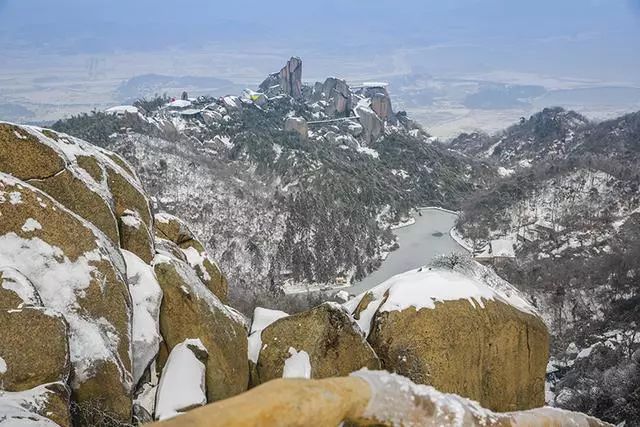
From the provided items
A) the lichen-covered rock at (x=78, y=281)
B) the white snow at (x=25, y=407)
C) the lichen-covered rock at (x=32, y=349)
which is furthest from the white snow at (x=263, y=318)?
the white snow at (x=25, y=407)

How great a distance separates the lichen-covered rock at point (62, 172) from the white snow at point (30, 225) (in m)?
1.71

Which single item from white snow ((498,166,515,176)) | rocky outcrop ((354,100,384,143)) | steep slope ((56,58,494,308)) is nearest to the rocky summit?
steep slope ((56,58,494,308))

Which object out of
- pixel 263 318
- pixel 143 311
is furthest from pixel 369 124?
pixel 143 311

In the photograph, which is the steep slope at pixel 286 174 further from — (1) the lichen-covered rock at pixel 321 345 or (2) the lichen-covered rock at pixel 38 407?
(2) the lichen-covered rock at pixel 38 407

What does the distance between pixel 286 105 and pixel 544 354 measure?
152m

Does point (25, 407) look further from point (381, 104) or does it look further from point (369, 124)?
point (381, 104)

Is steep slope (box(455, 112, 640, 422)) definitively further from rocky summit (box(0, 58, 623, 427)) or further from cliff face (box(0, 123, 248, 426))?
cliff face (box(0, 123, 248, 426))

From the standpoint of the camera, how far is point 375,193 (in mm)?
112625

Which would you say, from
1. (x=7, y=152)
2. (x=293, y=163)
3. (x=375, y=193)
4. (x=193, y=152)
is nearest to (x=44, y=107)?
(x=193, y=152)

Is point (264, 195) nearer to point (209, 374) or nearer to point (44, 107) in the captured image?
point (209, 374)

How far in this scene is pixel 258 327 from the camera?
17.2 metres

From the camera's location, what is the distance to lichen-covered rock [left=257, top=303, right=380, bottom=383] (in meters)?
13.4

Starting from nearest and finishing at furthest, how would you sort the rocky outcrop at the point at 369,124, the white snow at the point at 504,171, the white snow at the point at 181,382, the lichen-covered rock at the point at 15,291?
the lichen-covered rock at the point at 15,291, the white snow at the point at 181,382, the white snow at the point at 504,171, the rocky outcrop at the point at 369,124

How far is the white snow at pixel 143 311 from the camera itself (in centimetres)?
1164
